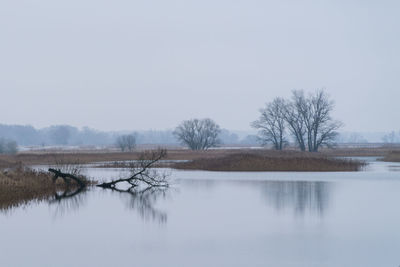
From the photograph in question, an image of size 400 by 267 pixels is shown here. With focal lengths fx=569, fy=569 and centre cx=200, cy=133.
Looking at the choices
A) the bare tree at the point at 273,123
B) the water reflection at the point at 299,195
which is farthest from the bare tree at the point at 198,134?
the water reflection at the point at 299,195

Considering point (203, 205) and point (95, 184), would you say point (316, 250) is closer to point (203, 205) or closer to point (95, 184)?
point (203, 205)

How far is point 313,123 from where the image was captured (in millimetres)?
64500

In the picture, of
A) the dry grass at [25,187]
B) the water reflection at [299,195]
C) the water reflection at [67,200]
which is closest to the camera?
the water reflection at [299,195]

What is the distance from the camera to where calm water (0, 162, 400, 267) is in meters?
13.2

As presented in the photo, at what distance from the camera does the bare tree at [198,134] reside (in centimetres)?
7650

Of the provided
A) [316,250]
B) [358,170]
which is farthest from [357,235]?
[358,170]

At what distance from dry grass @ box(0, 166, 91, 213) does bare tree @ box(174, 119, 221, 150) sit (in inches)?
1867

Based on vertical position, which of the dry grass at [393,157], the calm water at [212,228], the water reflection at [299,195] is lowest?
the calm water at [212,228]

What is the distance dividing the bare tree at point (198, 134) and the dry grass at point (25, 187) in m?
47.4

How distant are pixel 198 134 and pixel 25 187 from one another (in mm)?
53493

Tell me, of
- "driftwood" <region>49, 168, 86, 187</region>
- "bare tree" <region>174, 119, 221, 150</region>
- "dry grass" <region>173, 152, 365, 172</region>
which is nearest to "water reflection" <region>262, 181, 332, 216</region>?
"dry grass" <region>173, 152, 365, 172</region>

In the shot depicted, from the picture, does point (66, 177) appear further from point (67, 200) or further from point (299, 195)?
point (299, 195)

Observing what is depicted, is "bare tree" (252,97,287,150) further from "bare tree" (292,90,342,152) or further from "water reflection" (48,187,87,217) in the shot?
"water reflection" (48,187,87,217)

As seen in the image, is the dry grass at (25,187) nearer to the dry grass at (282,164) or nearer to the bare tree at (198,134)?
the dry grass at (282,164)
